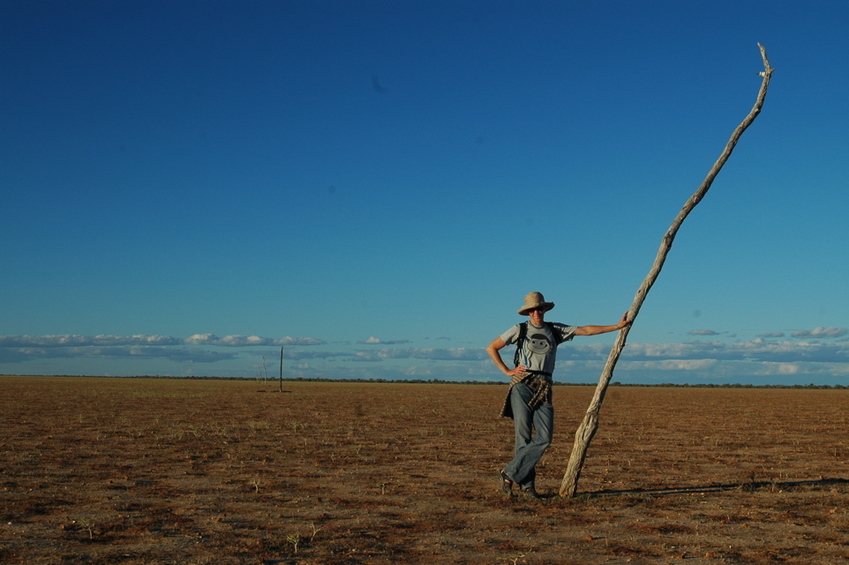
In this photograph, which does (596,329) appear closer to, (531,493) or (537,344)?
(537,344)

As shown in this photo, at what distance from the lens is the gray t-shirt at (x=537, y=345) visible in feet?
27.4

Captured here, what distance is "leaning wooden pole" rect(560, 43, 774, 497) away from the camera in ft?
28.6

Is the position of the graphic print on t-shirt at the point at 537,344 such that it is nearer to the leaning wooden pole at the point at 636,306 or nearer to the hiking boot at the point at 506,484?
the leaning wooden pole at the point at 636,306

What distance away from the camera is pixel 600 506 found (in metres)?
8.29

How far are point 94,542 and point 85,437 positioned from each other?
11.0 meters

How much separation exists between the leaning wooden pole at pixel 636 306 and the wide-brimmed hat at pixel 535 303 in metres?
0.99

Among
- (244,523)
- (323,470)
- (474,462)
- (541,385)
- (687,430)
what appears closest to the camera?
(244,523)

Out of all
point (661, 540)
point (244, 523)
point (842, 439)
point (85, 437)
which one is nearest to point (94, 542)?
point (244, 523)

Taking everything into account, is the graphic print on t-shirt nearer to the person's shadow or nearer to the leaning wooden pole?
the leaning wooden pole

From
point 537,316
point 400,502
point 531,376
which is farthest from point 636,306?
point 400,502

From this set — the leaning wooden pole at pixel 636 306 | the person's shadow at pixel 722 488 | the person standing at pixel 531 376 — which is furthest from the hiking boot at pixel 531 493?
the person's shadow at pixel 722 488

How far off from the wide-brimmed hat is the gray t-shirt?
18 centimetres

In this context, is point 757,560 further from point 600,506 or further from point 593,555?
point 600,506

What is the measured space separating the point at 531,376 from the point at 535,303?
779 millimetres
